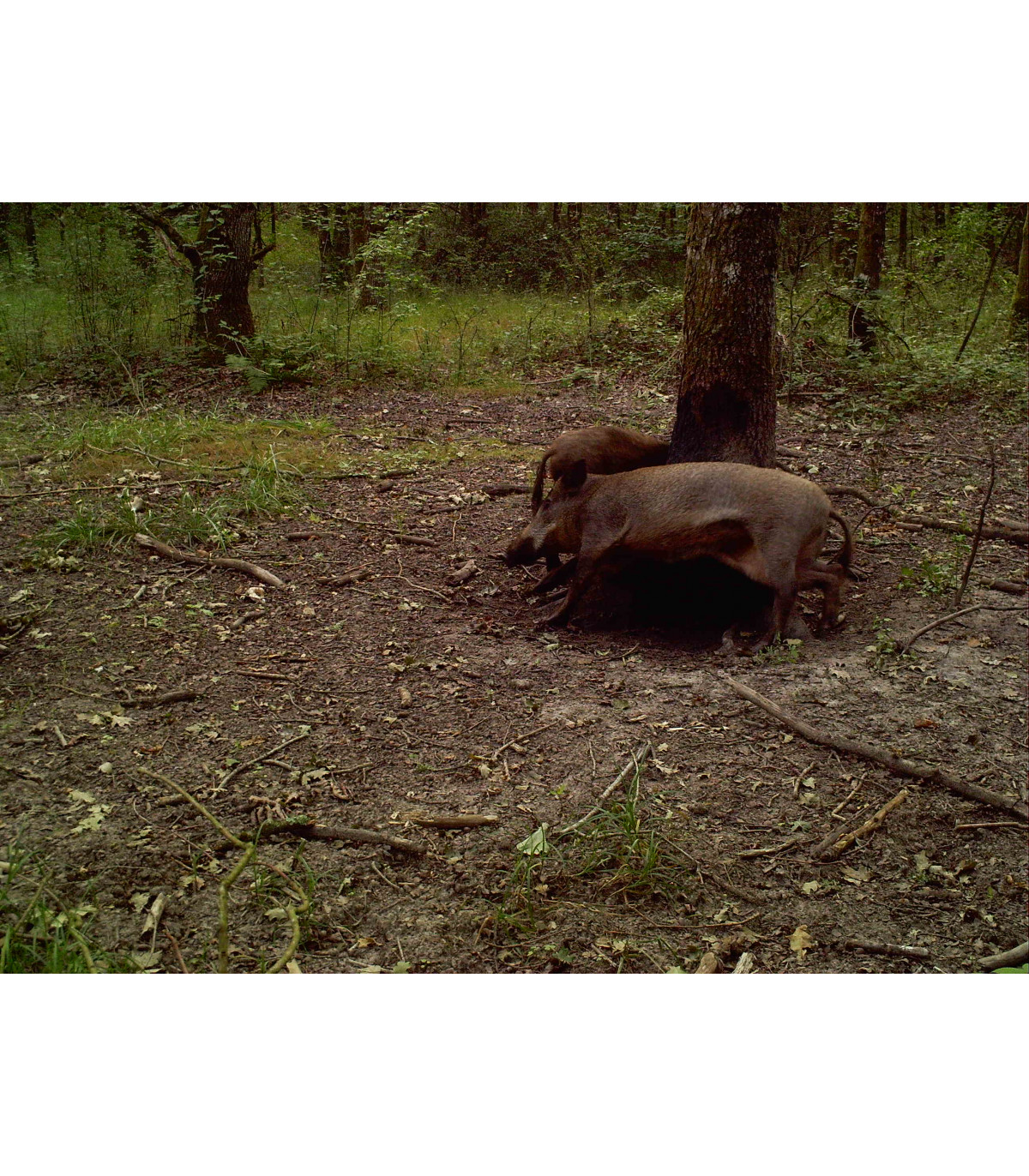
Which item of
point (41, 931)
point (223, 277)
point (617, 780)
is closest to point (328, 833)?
point (41, 931)

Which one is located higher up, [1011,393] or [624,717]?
[1011,393]

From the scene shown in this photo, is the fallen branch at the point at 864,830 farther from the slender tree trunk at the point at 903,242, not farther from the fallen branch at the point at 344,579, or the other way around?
the slender tree trunk at the point at 903,242

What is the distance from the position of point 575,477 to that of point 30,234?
135 inches

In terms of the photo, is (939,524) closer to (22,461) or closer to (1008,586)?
(1008,586)

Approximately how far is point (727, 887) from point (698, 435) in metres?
3.21

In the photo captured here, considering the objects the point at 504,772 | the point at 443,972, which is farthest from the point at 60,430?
the point at 443,972

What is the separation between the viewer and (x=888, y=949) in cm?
225

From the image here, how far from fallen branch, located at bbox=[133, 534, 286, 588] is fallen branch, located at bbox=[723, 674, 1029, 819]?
2.65m

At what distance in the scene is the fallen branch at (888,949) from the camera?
224 centimetres

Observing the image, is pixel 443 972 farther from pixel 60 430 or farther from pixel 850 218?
pixel 850 218

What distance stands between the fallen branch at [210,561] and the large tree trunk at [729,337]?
2.40m

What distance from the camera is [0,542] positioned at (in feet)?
16.4

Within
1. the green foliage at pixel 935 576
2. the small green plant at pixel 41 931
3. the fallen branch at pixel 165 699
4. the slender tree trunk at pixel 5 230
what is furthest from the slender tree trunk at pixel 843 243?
the small green plant at pixel 41 931

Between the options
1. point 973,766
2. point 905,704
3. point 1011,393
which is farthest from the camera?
point 1011,393
